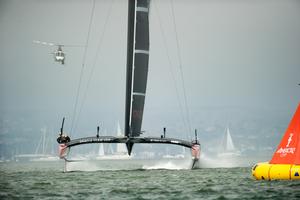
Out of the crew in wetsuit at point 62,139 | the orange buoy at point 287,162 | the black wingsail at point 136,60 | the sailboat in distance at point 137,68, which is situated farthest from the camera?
the black wingsail at point 136,60

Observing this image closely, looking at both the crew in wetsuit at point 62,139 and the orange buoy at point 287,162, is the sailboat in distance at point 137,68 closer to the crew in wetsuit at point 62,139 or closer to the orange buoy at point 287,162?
the crew in wetsuit at point 62,139

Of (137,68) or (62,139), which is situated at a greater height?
(137,68)

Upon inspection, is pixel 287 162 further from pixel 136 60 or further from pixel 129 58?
pixel 129 58

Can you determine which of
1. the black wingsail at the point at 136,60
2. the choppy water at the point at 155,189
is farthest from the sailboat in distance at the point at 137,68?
the choppy water at the point at 155,189

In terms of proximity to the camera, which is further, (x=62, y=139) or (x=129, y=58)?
(x=129, y=58)

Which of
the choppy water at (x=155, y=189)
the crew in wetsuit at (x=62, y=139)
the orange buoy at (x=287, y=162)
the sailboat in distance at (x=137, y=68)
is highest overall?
the sailboat in distance at (x=137, y=68)

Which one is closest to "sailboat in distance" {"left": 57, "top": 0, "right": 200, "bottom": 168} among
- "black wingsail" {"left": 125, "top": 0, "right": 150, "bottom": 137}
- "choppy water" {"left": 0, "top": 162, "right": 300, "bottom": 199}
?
"black wingsail" {"left": 125, "top": 0, "right": 150, "bottom": 137}

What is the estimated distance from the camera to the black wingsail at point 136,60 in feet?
126

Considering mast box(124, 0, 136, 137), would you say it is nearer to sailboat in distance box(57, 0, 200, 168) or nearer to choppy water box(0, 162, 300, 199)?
sailboat in distance box(57, 0, 200, 168)

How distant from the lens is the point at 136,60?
1517 inches

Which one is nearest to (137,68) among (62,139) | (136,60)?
(136,60)

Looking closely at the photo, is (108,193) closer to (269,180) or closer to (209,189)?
(209,189)

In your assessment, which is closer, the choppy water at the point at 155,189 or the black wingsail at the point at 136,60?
the choppy water at the point at 155,189

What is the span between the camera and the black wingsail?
38281 mm
